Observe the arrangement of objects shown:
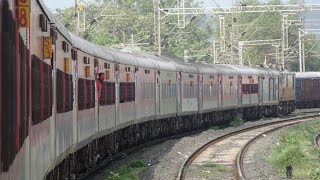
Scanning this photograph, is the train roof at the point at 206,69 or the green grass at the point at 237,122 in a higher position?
the train roof at the point at 206,69

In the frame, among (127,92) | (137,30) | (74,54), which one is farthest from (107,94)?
(137,30)

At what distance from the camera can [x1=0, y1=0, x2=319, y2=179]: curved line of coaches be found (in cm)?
488

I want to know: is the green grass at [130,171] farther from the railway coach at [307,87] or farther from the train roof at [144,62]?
the railway coach at [307,87]

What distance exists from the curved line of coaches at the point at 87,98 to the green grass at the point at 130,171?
740 millimetres

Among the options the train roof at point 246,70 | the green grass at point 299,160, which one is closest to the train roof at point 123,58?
the green grass at point 299,160

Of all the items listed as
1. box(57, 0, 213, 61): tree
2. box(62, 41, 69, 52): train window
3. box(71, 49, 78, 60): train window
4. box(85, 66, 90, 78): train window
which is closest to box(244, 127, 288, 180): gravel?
box(85, 66, 90, 78): train window

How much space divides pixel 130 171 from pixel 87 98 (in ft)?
11.4

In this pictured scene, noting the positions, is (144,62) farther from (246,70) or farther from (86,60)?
(246,70)

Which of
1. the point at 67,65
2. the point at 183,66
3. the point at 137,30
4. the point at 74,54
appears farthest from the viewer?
the point at 137,30

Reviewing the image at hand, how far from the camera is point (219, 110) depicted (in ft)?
138

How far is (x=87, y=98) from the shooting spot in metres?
16.3

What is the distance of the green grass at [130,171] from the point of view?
57.0ft

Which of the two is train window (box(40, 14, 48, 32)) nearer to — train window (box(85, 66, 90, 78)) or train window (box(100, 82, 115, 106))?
train window (box(85, 66, 90, 78))

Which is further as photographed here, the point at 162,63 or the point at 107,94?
the point at 162,63
